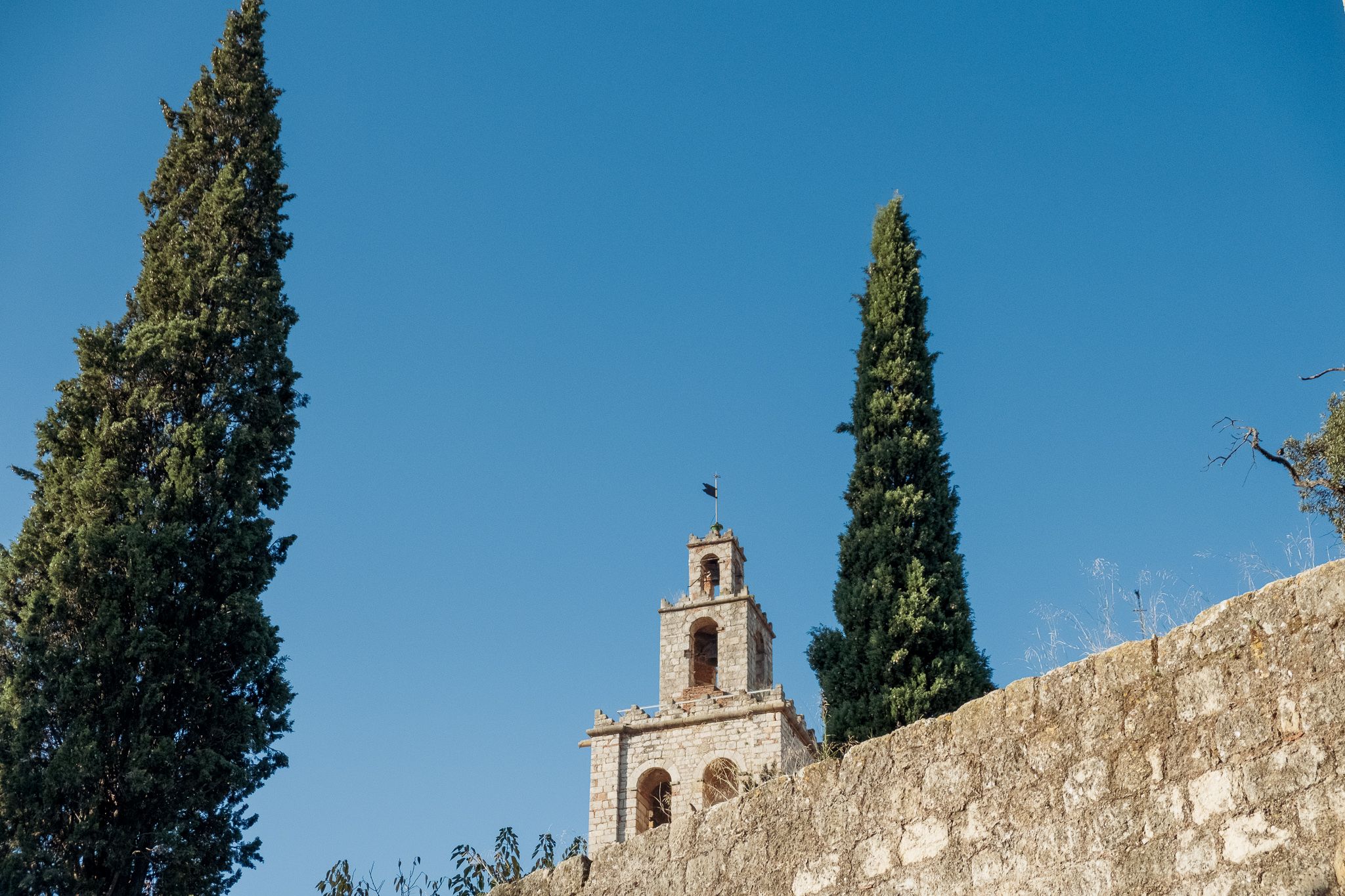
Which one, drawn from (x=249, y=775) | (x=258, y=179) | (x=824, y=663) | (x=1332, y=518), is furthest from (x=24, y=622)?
(x=1332, y=518)

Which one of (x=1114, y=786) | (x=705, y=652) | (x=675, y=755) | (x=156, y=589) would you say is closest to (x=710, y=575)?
(x=705, y=652)

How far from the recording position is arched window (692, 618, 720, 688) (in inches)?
1601

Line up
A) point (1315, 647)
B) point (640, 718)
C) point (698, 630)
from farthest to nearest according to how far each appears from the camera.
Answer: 1. point (698, 630)
2. point (640, 718)
3. point (1315, 647)

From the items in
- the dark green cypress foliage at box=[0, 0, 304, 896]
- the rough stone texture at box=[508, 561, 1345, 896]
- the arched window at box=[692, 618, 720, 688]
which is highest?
the arched window at box=[692, 618, 720, 688]

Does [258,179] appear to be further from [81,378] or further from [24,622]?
Result: [24,622]

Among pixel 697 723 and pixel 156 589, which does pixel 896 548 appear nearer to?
pixel 156 589

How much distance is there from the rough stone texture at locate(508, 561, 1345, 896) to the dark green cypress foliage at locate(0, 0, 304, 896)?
750 centimetres

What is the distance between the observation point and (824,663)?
16.2 metres

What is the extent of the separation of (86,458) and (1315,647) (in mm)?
12162

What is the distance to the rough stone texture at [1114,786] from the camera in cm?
445

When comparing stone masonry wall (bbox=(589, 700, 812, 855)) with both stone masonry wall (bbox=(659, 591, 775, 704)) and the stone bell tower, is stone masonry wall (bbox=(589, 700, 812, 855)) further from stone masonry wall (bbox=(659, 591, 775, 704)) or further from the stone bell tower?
stone masonry wall (bbox=(659, 591, 775, 704))

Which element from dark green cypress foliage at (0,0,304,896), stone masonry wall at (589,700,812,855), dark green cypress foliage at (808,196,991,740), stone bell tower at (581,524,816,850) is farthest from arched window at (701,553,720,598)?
dark green cypress foliage at (0,0,304,896)

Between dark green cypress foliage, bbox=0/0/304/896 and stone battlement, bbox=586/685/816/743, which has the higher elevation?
stone battlement, bbox=586/685/816/743

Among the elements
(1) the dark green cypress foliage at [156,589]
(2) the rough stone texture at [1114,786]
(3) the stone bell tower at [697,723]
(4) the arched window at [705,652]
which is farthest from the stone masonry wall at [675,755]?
(2) the rough stone texture at [1114,786]
